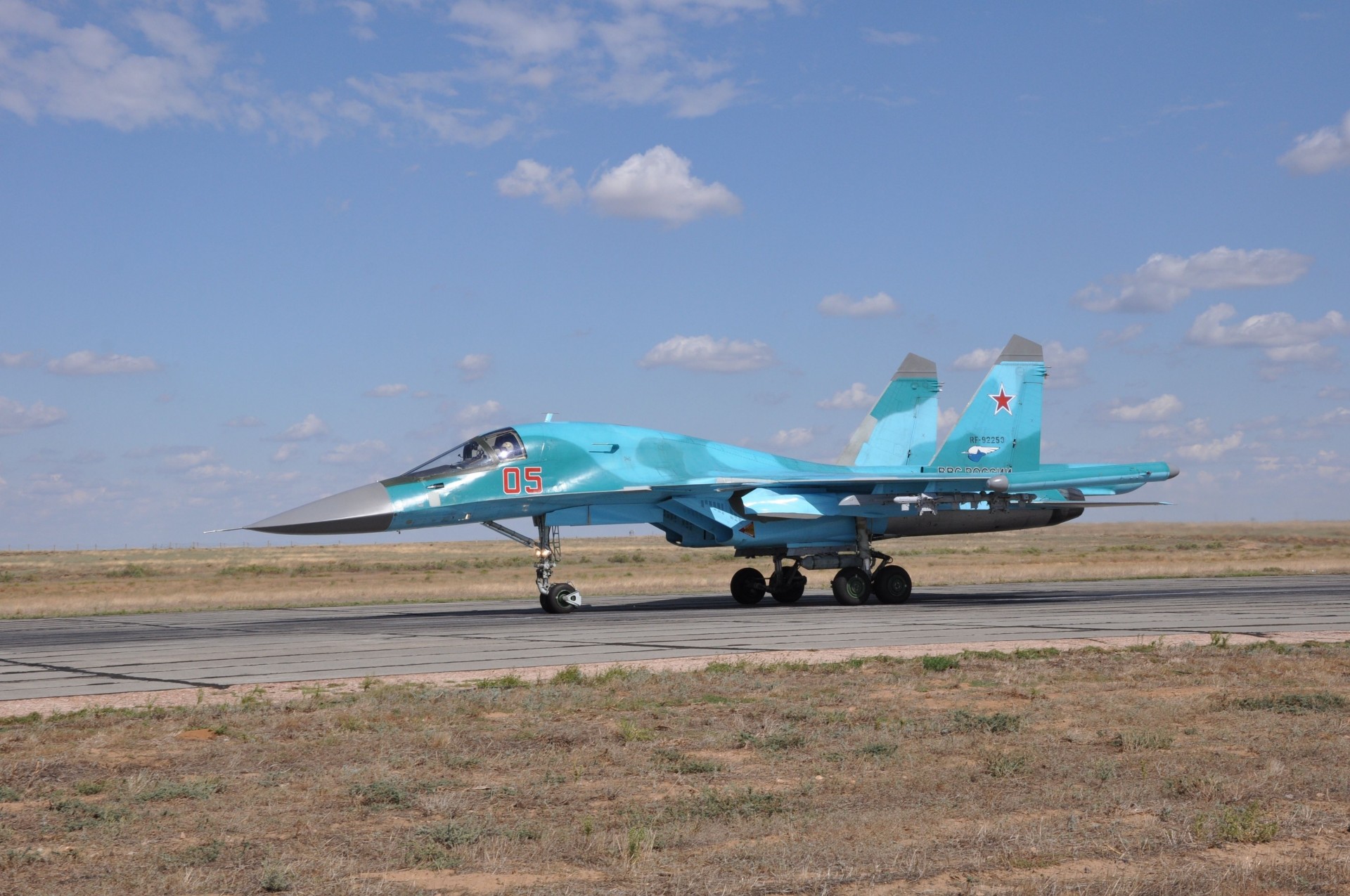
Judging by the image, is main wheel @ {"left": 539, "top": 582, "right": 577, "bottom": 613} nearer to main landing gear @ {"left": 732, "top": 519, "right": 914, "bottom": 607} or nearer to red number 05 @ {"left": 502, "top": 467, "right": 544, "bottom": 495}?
red number 05 @ {"left": 502, "top": 467, "right": 544, "bottom": 495}

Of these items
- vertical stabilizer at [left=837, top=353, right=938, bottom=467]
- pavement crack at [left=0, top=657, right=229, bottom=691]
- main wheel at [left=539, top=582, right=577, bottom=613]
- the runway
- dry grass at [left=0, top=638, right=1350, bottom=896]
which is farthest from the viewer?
vertical stabilizer at [left=837, top=353, right=938, bottom=467]

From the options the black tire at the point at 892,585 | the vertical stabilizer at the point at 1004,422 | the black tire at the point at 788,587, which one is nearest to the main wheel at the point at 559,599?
the black tire at the point at 788,587

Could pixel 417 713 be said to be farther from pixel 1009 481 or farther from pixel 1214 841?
pixel 1009 481

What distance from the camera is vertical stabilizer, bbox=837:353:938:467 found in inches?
1155

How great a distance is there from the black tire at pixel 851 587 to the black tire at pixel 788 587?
1696 mm

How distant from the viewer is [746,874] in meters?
5.33

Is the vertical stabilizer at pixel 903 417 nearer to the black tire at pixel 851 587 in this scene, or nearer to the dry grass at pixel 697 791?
the black tire at pixel 851 587

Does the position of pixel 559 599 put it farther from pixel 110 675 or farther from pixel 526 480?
pixel 110 675

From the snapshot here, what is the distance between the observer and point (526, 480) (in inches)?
854

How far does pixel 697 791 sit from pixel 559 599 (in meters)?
15.0

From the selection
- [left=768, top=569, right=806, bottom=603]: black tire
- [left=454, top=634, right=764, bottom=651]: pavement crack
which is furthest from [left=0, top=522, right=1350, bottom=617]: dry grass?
[left=454, top=634, right=764, bottom=651]: pavement crack

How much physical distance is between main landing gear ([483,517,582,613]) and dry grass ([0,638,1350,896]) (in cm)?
1058

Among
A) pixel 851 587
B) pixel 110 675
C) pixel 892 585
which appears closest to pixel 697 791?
pixel 110 675

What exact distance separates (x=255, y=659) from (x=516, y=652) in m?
3.09
